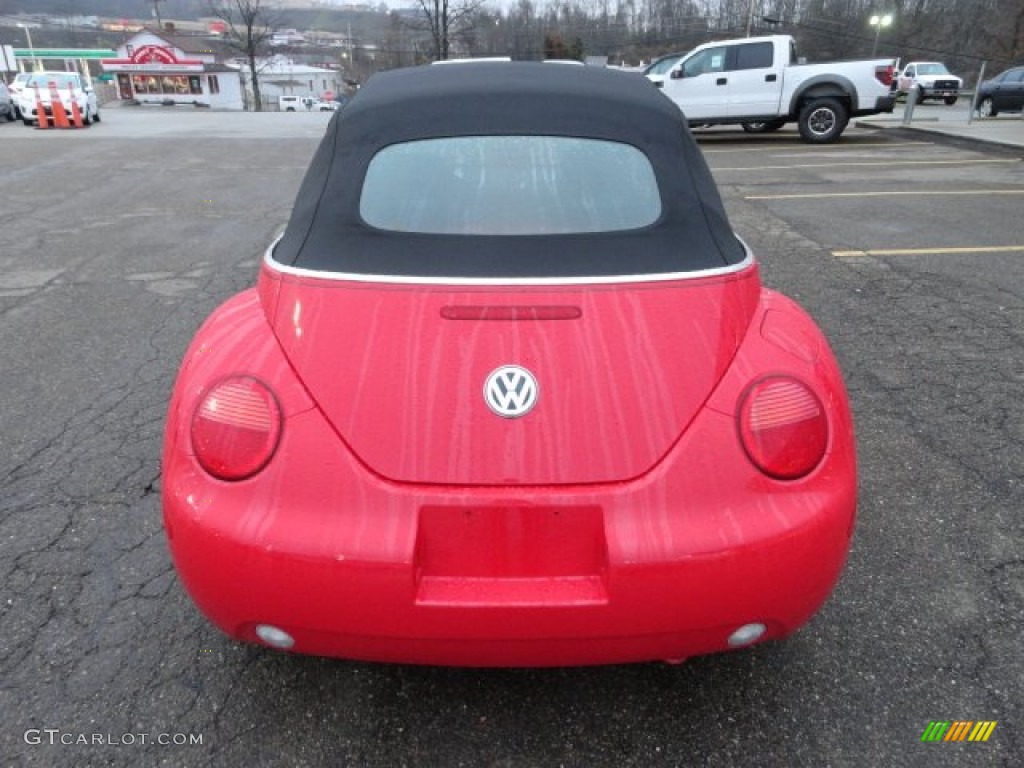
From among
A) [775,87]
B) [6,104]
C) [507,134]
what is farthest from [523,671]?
[6,104]

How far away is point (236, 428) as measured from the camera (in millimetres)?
1694

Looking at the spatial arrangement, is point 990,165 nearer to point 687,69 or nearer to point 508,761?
point 687,69

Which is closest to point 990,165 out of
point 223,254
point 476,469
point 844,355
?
point 844,355

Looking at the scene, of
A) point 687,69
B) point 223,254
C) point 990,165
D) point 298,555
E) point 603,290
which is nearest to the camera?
point 298,555

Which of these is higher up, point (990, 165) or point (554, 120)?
point (554, 120)

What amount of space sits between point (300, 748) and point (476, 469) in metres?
0.96

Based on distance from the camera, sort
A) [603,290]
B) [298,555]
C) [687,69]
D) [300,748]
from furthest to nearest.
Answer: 1. [687,69]
2. [300,748]
3. [603,290]
4. [298,555]

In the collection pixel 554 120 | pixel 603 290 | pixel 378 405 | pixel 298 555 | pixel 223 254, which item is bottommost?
pixel 223 254

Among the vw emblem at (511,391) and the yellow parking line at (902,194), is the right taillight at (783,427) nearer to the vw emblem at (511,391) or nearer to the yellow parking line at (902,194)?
the vw emblem at (511,391)

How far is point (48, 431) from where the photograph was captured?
350 centimetres

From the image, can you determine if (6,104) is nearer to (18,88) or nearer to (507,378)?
(18,88)

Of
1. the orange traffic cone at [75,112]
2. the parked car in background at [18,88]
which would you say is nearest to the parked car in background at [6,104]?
the parked car in background at [18,88]

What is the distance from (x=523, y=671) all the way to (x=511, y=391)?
99cm

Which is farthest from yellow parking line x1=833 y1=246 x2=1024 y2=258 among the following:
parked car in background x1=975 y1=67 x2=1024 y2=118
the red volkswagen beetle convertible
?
parked car in background x1=975 y1=67 x2=1024 y2=118
